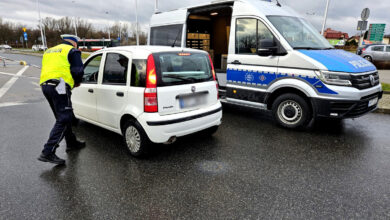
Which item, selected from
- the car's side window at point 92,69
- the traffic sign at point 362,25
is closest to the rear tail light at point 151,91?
the car's side window at point 92,69

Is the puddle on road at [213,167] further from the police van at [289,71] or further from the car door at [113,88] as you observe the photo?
the police van at [289,71]

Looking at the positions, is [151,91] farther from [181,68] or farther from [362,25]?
[362,25]

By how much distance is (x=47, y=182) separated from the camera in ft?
10.2

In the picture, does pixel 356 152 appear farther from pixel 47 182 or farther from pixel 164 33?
pixel 164 33

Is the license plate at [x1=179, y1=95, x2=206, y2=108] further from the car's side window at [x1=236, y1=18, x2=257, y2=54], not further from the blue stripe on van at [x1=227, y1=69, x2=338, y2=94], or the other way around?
the car's side window at [x1=236, y1=18, x2=257, y2=54]

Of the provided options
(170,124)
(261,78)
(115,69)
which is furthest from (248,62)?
(115,69)

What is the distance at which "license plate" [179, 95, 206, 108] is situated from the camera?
3638mm

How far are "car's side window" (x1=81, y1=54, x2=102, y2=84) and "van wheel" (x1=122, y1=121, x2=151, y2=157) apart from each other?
3.80 feet

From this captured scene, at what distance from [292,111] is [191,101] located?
2307 mm

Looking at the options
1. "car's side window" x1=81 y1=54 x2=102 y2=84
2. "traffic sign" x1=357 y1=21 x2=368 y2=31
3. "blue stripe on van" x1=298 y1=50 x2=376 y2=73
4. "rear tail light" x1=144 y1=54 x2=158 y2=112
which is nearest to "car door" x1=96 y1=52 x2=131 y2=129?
"car's side window" x1=81 y1=54 x2=102 y2=84

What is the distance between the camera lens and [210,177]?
323 centimetres

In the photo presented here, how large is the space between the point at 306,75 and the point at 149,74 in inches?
114

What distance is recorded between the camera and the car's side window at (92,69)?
168 inches

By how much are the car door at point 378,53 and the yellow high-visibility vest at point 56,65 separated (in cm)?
1926
